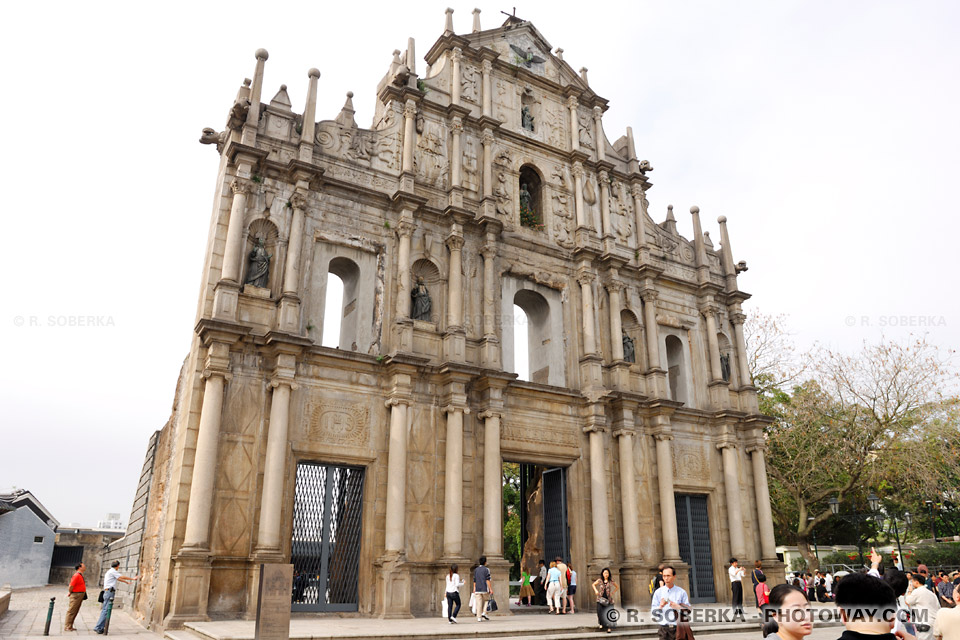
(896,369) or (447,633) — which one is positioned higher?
(896,369)

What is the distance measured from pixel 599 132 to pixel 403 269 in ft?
32.6

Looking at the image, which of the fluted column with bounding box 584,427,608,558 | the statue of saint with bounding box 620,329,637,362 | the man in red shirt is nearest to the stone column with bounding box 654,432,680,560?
the fluted column with bounding box 584,427,608,558

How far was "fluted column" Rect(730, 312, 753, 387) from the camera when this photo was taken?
22.5m

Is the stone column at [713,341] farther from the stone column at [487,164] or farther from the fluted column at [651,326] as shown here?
the stone column at [487,164]

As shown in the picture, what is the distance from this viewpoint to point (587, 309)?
19766mm

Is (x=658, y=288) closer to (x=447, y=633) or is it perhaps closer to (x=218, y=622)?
(x=447, y=633)

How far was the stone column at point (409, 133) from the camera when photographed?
60.0 feet

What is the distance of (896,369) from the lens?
2664cm

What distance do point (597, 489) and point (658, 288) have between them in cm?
750

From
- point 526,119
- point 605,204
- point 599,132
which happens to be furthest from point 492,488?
point 599,132

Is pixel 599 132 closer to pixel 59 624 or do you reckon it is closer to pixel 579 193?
pixel 579 193

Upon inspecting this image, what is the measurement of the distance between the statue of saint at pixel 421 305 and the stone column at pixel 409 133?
3.39m

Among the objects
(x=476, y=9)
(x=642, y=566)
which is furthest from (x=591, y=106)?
(x=642, y=566)

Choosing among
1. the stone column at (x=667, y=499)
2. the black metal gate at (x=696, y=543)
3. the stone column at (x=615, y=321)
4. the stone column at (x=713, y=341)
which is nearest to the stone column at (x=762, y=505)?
the black metal gate at (x=696, y=543)
